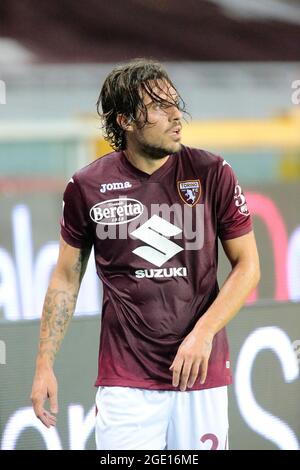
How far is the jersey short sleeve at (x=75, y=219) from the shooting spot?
2268 mm

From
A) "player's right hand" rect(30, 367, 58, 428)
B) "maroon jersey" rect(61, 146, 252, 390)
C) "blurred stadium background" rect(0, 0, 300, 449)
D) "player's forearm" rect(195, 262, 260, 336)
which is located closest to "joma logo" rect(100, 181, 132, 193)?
"maroon jersey" rect(61, 146, 252, 390)

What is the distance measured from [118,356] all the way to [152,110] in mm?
678

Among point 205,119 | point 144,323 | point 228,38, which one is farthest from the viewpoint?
point 228,38

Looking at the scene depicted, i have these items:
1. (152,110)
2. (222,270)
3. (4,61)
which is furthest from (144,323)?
(4,61)

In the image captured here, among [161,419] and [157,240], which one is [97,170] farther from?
[161,419]

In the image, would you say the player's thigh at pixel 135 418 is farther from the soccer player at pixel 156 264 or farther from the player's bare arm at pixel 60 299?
the player's bare arm at pixel 60 299

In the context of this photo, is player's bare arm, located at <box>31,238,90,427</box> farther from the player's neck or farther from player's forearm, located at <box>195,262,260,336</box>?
player's forearm, located at <box>195,262,260,336</box>

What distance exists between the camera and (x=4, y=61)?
3250mm

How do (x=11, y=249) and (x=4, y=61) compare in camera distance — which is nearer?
(x=11, y=249)

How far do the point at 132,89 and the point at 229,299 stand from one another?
2.08ft

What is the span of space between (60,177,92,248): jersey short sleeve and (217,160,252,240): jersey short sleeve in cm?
38

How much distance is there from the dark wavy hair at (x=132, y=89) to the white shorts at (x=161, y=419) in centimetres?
71

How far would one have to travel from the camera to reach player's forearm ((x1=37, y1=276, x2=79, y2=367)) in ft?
7.54
